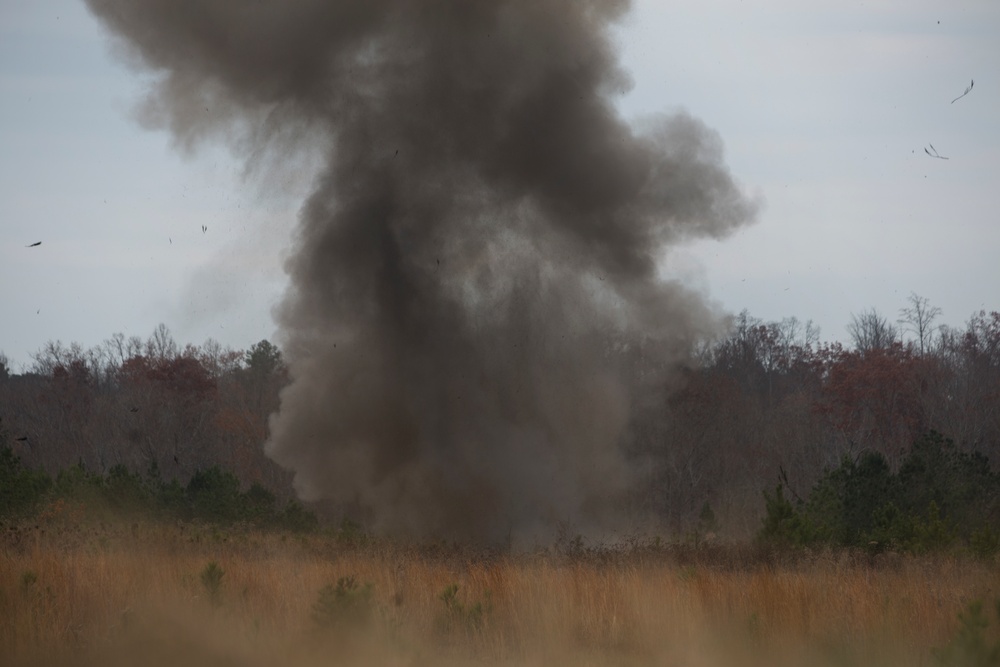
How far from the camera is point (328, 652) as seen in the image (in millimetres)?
9242

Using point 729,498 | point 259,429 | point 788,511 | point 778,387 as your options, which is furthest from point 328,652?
point 778,387

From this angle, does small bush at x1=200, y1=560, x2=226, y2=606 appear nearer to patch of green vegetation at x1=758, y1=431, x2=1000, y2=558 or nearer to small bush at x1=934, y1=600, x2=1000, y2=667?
small bush at x1=934, y1=600, x2=1000, y2=667

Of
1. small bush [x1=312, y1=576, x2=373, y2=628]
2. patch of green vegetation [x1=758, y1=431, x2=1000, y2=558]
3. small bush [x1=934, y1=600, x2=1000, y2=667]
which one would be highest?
patch of green vegetation [x1=758, y1=431, x2=1000, y2=558]

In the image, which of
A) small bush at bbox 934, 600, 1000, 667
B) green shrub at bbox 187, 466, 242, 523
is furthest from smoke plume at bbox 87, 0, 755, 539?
small bush at bbox 934, 600, 1000, 667

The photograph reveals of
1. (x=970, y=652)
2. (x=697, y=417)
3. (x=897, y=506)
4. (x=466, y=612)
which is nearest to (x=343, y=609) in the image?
(x=466, y=612)

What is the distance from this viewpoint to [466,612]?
37.2 ft

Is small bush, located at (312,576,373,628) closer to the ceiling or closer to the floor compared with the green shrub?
closer to the floor

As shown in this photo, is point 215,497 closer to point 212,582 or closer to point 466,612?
point 212,582

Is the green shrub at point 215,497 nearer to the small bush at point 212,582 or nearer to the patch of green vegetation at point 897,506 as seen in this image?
the small bush at point 212,582

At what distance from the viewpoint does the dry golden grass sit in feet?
31.0

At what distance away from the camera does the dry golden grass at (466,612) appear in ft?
31.0

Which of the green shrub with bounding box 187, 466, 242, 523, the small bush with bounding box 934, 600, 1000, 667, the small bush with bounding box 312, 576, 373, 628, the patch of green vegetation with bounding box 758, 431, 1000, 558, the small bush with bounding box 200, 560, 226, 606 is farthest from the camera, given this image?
the green shrub with bounding box 187, 466, 242, 523

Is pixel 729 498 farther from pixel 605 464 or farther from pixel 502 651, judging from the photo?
pixel 502 651

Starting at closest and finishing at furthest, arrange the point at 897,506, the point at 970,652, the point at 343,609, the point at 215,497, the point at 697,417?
the point at 970,652 → the point at 343,609 → the point at 897,506 → the point at 215,497 → the point at 697,417
